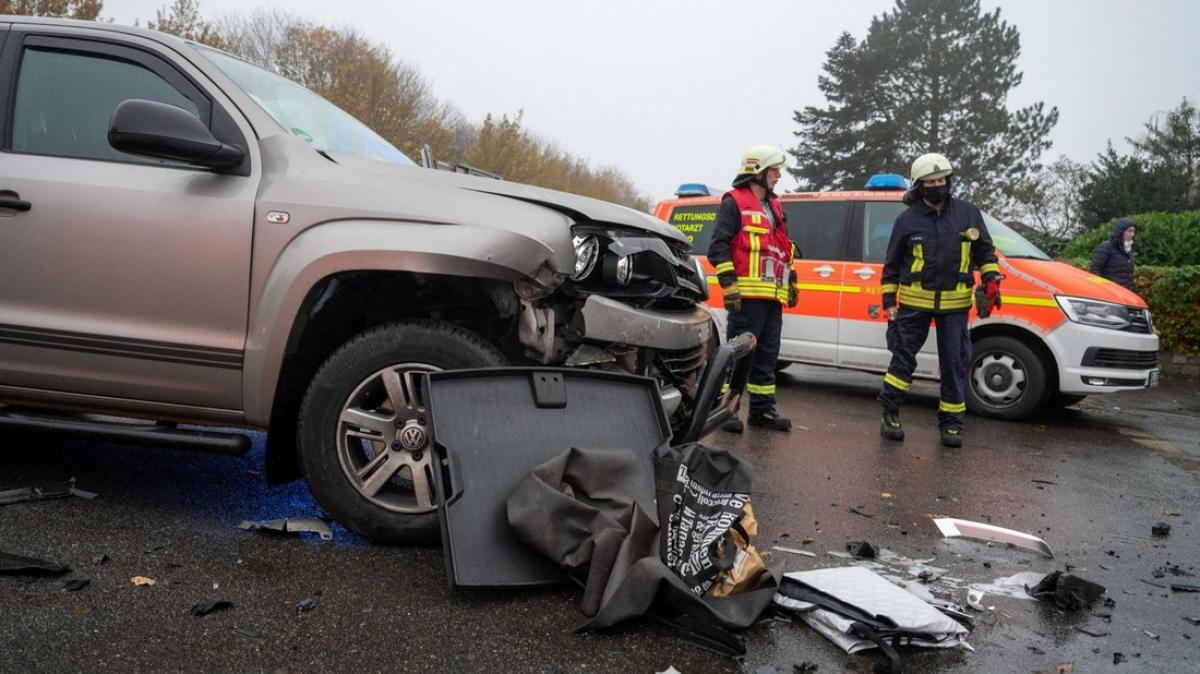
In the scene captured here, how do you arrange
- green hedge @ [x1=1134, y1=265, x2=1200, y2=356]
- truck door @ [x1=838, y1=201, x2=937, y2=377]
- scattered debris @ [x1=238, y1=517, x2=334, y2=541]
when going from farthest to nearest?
1. green hedge @ [x1=1134, y1=265, x2=1200, y2=356]
2. truck door @ [x1=838, y1=201, x2=937, y2=377]
3. scattered debris @ [x1=238, y1=517, x2=334, y2=541]

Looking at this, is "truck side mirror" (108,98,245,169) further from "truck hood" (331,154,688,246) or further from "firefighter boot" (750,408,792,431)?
"firefighter boot" (750,408,792,431)

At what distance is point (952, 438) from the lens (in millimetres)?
6023

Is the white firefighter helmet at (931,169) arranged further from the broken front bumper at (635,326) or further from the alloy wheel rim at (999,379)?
the broken front bumper at (635,326)

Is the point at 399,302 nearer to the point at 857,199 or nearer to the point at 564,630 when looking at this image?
the point at 564,630

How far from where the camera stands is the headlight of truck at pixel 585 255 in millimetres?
3256

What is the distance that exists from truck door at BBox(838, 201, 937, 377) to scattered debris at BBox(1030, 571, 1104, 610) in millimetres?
4837

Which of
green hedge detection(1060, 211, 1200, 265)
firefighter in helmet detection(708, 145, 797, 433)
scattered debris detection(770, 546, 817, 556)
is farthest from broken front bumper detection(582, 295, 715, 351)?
green hedge detection(1060, 211, 1200, 265)

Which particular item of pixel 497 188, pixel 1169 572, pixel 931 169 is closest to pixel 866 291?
pixel 931 169

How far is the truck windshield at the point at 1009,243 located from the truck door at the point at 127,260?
6.32 m

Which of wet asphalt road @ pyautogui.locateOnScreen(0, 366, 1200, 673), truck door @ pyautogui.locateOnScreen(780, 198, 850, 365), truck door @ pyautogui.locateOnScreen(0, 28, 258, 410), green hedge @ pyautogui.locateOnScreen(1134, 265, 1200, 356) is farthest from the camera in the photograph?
green hedge @ pyautogui.locateOnScreen(1134, 265, 1200, 356)

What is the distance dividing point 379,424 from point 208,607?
78 cm

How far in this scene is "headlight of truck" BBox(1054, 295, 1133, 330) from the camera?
7020 mm

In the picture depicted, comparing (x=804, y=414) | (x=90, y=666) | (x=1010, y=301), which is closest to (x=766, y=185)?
(x=804, y=414)

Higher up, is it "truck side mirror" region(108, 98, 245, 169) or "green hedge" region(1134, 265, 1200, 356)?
"truck side mirror" region(108, 98, 245, 169)
